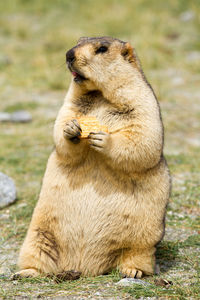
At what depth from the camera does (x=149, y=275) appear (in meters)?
3.55

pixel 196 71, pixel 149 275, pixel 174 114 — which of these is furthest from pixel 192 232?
pixel 196 71

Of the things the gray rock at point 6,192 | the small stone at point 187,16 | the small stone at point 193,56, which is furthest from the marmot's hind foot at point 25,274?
the small stone at point 187,16

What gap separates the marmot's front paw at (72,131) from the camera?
3.27 meters

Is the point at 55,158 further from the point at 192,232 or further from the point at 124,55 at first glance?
the point at 192,232

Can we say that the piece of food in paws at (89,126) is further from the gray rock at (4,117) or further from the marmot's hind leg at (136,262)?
the gray rock at (4,117)

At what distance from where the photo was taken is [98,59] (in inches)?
137

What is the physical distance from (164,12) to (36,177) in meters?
11.0

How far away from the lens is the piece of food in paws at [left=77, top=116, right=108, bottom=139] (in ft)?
10.8

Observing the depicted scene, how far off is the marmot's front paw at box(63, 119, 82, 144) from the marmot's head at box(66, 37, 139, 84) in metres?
0.34

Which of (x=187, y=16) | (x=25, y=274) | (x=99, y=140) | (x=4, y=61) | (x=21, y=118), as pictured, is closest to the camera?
(x=99, y=140)

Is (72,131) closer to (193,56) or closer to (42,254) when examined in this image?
(42,254)

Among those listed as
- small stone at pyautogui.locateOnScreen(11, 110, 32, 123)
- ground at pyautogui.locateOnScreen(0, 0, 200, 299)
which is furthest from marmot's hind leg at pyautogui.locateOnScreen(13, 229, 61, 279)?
small stone at pyautogui.locateOnScreen(11, 110, 32, 123)

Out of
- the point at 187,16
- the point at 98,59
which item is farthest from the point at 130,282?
the point at 187,16

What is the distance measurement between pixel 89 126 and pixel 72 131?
13 cm
